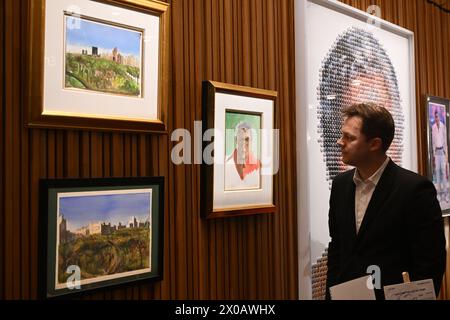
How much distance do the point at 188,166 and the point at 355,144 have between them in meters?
0.61

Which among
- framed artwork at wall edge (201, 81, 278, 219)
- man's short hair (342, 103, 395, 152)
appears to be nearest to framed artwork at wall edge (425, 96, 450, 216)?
man's short hair (342, 103, 395, 152)

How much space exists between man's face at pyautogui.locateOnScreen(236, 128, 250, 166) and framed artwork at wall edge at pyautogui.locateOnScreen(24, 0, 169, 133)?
35cm

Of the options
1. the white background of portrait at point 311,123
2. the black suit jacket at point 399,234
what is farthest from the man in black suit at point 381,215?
the white background of portrait at point 311,123

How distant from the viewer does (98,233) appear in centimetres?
127

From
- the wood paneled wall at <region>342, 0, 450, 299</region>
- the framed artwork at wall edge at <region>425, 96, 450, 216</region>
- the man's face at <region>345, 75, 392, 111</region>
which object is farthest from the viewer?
the framed artwork at wall edge at <region>425, 96, 450, 216</region>

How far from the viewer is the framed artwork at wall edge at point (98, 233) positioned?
1.17 metres

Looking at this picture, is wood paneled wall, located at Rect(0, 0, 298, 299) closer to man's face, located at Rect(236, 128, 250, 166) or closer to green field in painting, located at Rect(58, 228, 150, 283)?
green field in painting, located at Rect(58, 228, 150, 283)

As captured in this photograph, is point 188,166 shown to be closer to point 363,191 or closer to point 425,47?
point 363,191

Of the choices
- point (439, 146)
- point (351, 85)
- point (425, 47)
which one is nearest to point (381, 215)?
point (351, 85)

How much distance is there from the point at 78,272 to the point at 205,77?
763mm

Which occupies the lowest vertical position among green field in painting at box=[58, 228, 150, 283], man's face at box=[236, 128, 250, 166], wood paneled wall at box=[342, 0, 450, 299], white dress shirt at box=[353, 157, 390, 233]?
green field in painting at box=[58, 228, 150, 283]

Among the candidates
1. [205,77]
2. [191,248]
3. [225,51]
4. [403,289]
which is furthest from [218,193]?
[403,289]

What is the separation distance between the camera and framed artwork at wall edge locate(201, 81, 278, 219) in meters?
1.56
